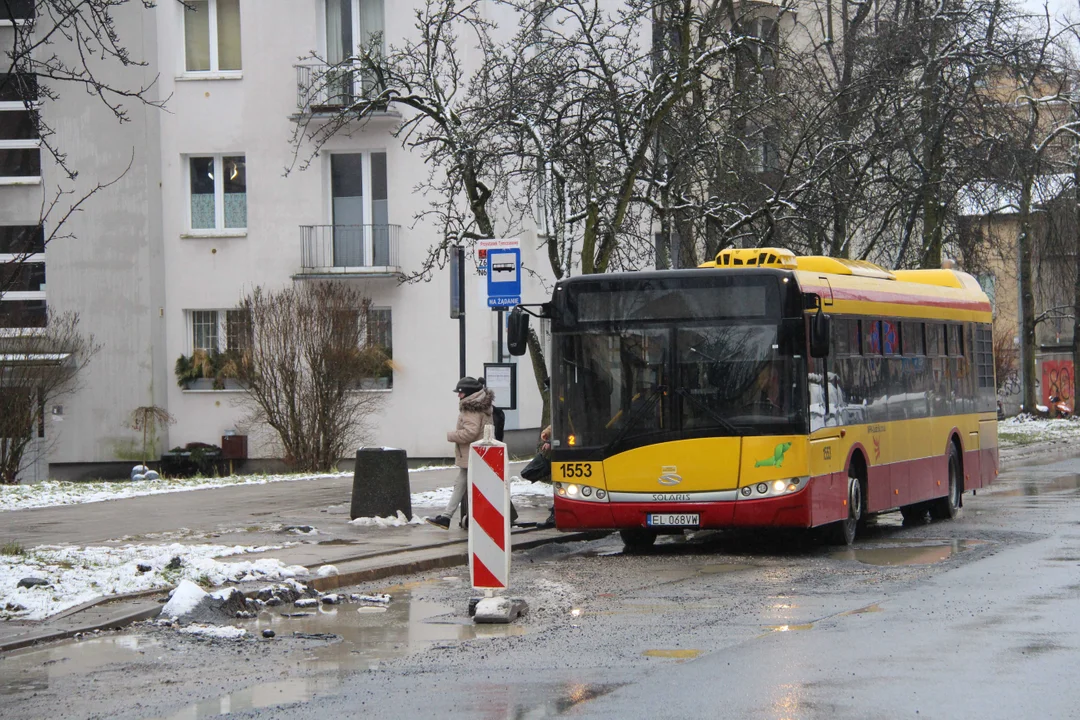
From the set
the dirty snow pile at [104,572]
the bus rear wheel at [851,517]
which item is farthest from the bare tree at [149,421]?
the bus rear wheel at [851,517]

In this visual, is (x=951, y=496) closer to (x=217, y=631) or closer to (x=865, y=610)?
(x=865, y=610)

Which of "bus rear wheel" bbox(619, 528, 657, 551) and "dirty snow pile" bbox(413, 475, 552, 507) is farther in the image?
"dirty snow pile" bbox(413, 475, 552, 507)

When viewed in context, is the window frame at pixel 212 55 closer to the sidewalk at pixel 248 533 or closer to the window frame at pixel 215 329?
the window frame at pixel 215 329

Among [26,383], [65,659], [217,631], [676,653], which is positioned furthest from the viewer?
[26,383]

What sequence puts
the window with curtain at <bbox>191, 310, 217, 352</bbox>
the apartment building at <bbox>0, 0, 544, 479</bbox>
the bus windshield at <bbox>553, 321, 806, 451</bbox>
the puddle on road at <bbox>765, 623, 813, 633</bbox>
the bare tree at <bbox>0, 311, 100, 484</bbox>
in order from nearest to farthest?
the puddle on road at <bbox>765, 623, 813, 633</bbox>, the bus windshield at <bbox>553, 321, 806, 451</bbox>, the bare tree at <bbox>0, 311, 100, 484</bbox>, the apartment building at <bbox>0, 0, 544, 479</bbox>, the window with curtain at <bbox>191, 310, 217, 352</bbox>

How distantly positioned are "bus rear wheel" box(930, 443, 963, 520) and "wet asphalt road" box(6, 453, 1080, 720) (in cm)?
514

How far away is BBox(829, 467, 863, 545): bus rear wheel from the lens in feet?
51.1

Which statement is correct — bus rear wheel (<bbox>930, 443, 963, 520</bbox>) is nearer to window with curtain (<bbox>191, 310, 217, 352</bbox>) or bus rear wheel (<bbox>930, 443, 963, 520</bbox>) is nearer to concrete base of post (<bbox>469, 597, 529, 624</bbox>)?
concrete base of post (<bbox>469, 597, 529, 624</bbox>)

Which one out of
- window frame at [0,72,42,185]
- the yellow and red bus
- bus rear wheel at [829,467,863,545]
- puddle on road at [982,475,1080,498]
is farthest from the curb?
window frame at [0,72,42,185]

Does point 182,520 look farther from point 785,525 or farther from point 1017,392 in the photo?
point 1017,392

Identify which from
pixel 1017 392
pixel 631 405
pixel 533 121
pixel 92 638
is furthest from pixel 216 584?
pixel 1017 392

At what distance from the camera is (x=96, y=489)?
22.5 meters

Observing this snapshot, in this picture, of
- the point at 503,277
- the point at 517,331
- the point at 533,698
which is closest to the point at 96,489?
the point at 503,277

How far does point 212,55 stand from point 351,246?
545 cm
